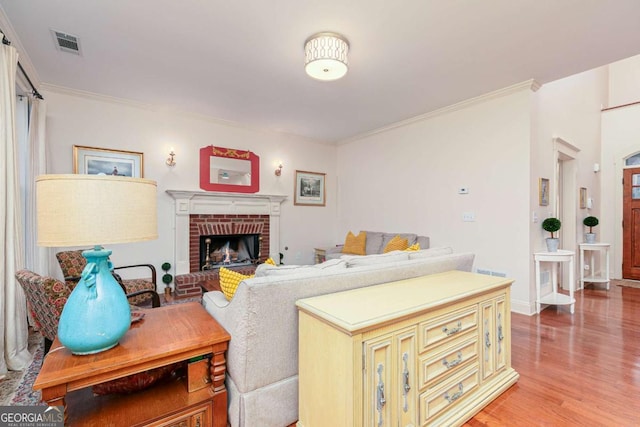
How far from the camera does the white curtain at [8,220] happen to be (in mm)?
2129

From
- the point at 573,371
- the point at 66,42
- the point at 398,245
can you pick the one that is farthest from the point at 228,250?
the point at 573,371

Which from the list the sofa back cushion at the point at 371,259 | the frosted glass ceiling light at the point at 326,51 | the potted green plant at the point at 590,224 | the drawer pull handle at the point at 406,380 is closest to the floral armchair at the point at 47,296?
the sofa back cushion at the point at 371,259

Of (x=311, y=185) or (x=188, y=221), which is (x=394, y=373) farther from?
(x=311, y=185)

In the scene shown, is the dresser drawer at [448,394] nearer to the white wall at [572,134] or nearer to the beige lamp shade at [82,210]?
the beige lamp shade at [82,210]

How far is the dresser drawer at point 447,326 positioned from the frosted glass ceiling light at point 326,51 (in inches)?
84.3

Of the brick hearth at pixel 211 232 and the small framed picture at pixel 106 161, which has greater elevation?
the small framed picture at pixel 106 161

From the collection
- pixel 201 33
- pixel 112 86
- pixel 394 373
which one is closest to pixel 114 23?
pixel 201 33

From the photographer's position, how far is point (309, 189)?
233 inches

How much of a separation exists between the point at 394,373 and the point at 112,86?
14.2 feet

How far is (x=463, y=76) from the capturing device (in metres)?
3.30

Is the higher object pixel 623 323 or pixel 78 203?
pixel 78 203

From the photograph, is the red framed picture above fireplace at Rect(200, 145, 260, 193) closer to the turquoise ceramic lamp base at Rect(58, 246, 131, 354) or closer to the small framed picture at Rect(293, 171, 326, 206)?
the small framed picture at Rect(293, 171, 326, 206)

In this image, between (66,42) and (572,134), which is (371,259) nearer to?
(66,42)

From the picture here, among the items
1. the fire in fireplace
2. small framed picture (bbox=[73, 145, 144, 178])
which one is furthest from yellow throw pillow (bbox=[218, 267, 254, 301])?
the fire in fireplace
